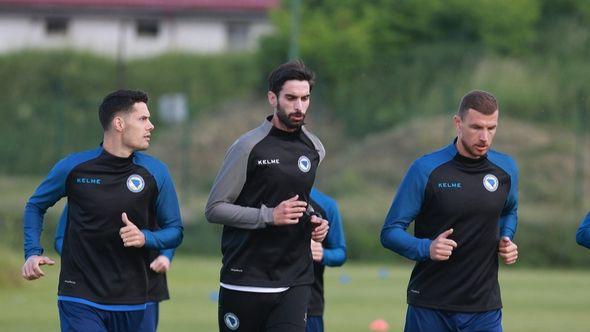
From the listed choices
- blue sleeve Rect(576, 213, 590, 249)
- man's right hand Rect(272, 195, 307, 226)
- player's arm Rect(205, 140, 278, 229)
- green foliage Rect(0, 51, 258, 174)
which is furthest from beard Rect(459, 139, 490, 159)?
green foliage Rect(0, 51, 258, 174)

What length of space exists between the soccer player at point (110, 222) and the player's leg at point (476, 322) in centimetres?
190

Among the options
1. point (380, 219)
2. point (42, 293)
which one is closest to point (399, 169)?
point (380, 219)

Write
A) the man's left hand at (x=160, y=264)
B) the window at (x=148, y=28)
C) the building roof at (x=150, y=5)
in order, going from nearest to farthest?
1. the man's left hand at (x=160, y=264)
2. the building roof at (x=150, y=5)
3. the window at (x=148, y=28)

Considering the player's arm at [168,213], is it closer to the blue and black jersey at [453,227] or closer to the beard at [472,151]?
the blue and black jersey at [453,227]

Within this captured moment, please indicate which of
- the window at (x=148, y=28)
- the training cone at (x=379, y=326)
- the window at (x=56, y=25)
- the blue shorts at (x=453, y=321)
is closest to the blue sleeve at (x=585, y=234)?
the blue shorts at (x=453, y=321)

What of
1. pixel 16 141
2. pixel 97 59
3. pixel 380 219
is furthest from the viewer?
pixel 97 59

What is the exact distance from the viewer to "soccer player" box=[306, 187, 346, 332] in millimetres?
10555

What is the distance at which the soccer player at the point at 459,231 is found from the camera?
864 cm

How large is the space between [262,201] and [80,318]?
1.34 metres

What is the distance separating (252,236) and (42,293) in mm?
12192

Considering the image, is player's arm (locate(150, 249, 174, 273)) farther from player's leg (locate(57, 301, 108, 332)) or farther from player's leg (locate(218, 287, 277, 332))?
player's leg (locate(218, 287, 277, 332))

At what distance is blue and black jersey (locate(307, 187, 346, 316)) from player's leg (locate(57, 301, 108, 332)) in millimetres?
2164

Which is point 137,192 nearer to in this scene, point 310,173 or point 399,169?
point 310,173

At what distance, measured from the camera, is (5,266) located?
20.5 m
